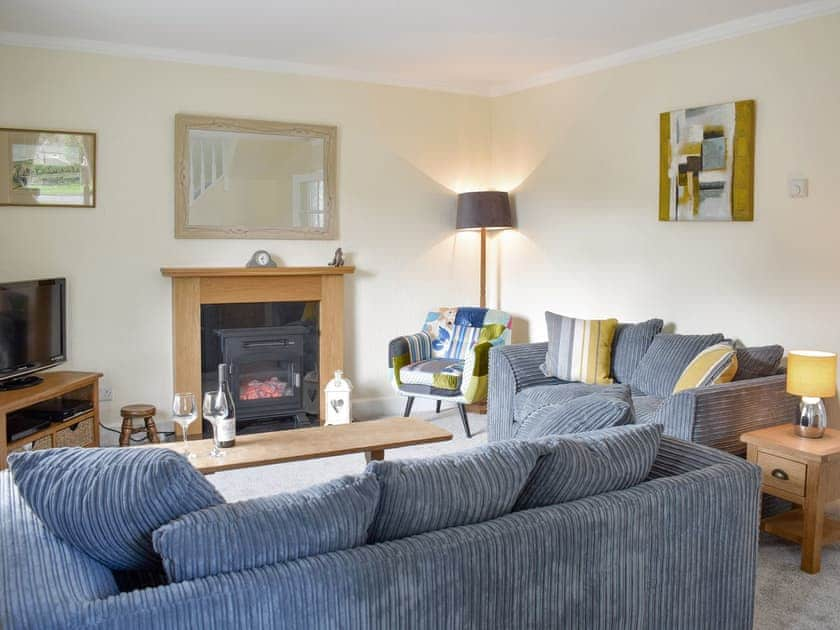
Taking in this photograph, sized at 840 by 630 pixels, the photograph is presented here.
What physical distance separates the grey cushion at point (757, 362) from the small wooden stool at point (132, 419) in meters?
3.21

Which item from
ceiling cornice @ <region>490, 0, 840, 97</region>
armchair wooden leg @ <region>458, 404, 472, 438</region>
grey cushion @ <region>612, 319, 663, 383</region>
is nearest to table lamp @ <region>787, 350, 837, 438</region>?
grey cushion @ <region>612, 319, 663, 383</region>

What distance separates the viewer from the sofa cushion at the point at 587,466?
72.4 inches

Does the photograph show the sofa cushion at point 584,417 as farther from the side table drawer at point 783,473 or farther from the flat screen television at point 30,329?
the flat screen television at point 30,329

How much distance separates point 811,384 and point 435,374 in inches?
94.5

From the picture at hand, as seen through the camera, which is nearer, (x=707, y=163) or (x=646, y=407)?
(x=646, y=407)

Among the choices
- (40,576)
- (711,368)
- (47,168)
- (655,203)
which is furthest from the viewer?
(655,203)

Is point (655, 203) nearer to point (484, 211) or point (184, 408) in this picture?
point (484, 211)

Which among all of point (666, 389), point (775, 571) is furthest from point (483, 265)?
point (775, 571)

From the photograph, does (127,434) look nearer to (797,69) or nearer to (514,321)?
(514,321)

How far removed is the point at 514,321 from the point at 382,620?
15.0 ft

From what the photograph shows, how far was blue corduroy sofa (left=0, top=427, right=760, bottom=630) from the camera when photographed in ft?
4.57

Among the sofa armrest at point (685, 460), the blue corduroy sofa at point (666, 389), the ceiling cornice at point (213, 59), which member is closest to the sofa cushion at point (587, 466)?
the sofa armrest at point (685, 460)

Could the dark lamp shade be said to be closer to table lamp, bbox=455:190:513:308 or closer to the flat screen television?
table lamp, bbox=455:190:513:308

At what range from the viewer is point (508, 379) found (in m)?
4.58
